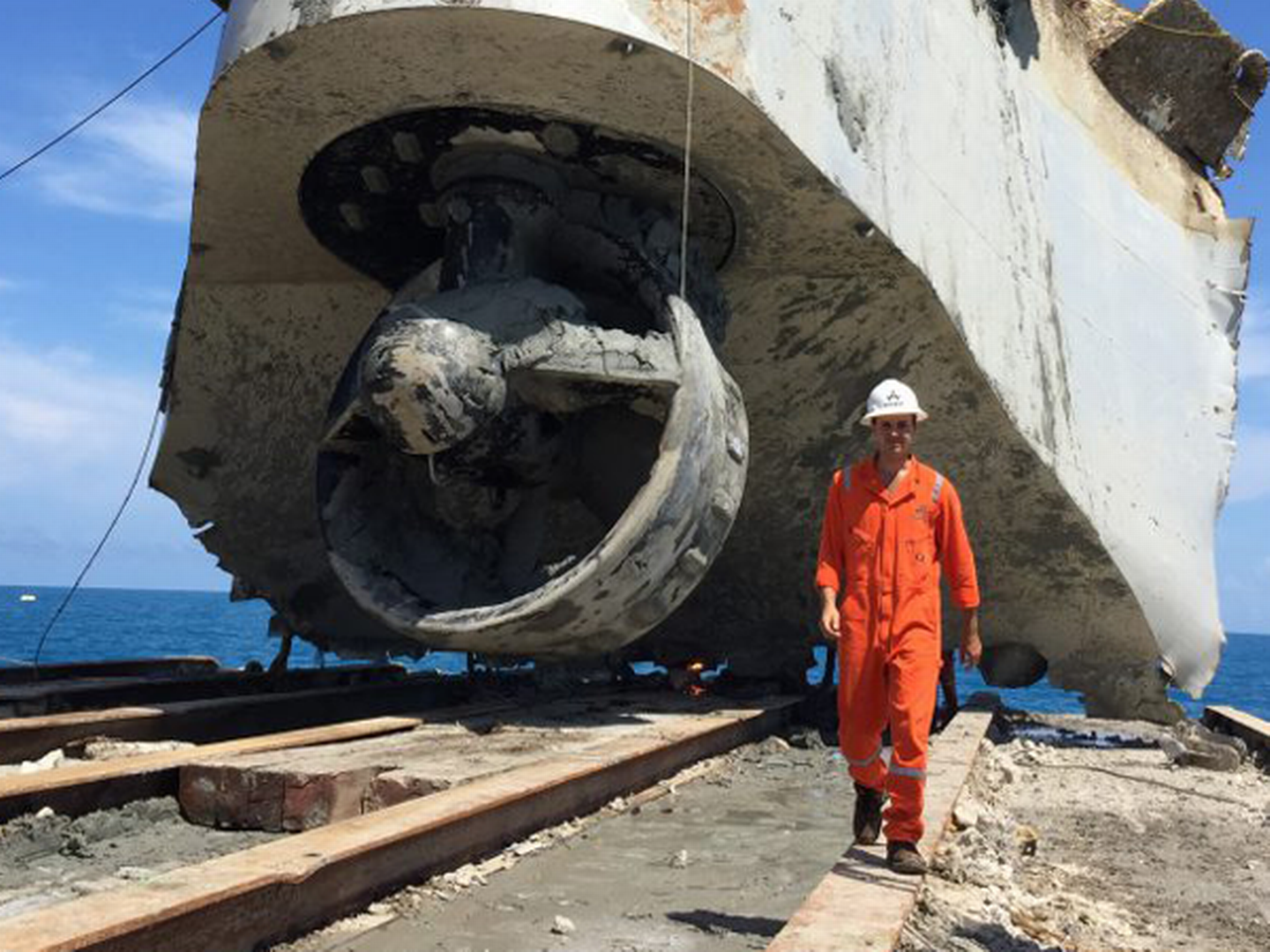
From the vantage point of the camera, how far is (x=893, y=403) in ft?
11.5

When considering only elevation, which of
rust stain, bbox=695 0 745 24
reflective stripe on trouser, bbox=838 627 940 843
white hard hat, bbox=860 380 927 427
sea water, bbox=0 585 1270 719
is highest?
rust stain, bbox=695 0 745 24

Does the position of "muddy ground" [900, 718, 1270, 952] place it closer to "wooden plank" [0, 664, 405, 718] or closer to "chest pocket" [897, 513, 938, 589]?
"chest pocket" [897, 513, 938, 589]

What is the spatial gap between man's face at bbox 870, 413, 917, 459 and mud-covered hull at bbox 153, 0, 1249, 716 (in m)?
2.10

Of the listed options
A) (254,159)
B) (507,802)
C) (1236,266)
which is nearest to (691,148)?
(254,159)

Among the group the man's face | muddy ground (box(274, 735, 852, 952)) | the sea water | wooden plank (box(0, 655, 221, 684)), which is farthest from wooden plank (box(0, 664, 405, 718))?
the sea water

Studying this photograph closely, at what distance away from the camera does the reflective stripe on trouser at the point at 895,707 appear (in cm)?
334

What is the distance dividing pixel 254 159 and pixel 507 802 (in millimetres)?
3502

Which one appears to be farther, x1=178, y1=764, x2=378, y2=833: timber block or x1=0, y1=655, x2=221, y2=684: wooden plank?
x1=0, y1=655, x2=221, y2=684: wooden plank

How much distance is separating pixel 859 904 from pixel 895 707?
0.59m

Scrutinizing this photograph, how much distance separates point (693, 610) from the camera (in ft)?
26.6

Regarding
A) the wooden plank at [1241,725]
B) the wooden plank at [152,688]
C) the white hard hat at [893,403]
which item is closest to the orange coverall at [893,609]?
the white hard hat at [893,403]

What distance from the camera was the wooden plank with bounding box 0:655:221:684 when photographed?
24.4 feet

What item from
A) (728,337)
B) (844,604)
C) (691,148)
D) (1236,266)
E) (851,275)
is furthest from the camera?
(1236,266)

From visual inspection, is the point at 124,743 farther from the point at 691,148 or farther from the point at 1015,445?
the point at 1015,445
